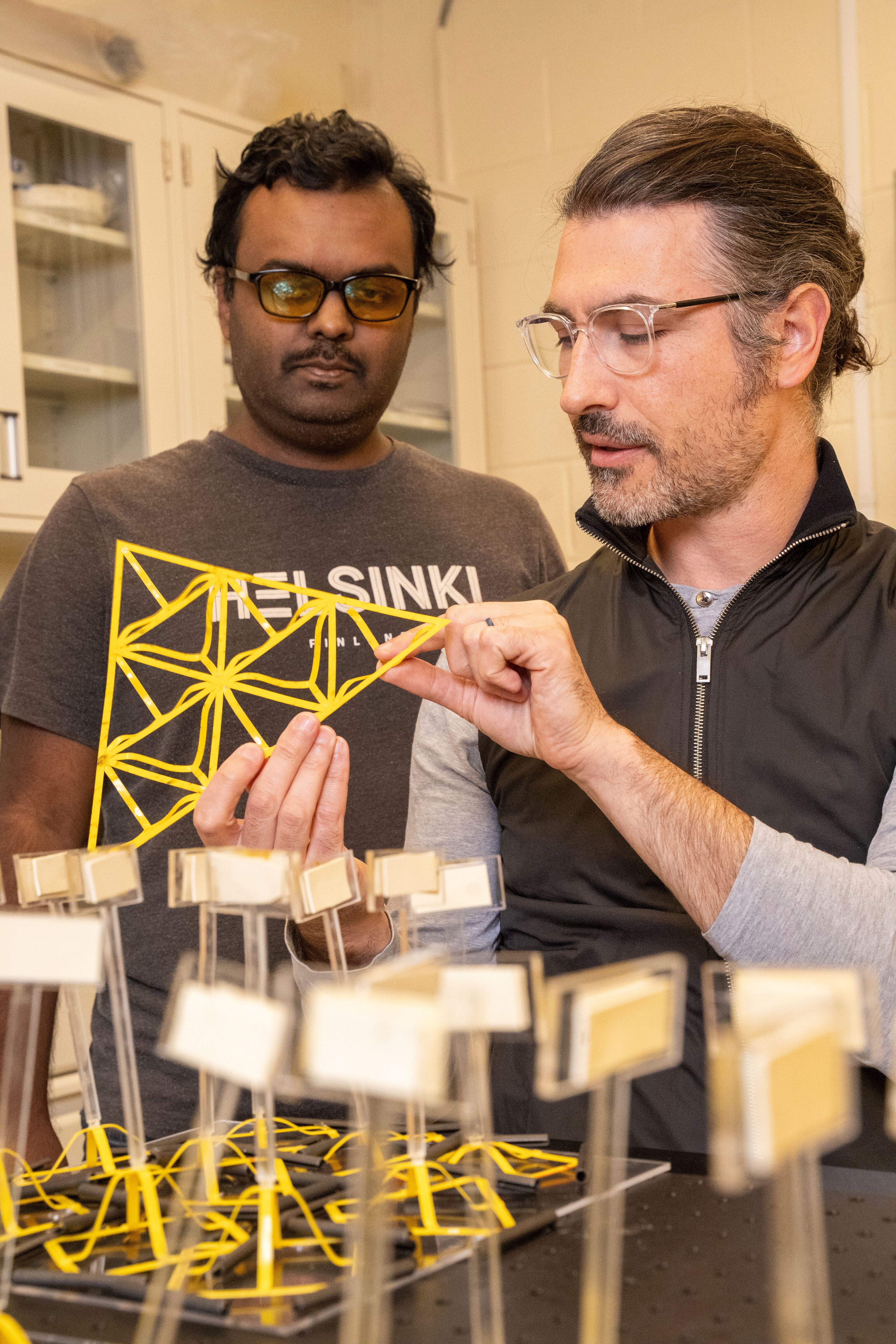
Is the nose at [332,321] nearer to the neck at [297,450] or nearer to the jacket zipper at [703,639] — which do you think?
the neck at [297,450]

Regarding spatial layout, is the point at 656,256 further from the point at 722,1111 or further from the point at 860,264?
the point at 722,1111

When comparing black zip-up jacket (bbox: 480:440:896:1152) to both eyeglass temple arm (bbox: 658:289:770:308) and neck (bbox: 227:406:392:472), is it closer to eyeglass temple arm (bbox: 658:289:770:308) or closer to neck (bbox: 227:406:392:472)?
eyeglass temple arm (bbox: 658:289:770:308)

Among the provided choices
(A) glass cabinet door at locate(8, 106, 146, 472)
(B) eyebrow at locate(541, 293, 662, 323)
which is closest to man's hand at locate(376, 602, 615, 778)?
(B) eyebrow at locate(541, 293, 662, 323)

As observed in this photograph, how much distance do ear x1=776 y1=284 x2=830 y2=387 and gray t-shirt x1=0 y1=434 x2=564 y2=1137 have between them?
1.59ft

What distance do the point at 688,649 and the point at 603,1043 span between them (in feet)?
2.42

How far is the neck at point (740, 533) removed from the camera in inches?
49.2

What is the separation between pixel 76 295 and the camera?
235 cm

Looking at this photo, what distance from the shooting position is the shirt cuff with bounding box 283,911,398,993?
1.04 metres

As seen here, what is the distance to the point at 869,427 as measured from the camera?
2648mm

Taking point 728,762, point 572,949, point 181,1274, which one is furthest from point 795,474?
point 181,1274

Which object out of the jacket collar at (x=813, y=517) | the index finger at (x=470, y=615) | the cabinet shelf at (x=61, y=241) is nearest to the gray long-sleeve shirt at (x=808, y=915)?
the index finger at (x=470, y=615)

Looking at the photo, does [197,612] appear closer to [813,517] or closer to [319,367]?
[319,367]

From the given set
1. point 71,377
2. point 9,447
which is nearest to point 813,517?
point 9,447

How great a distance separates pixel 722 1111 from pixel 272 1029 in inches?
5.9
